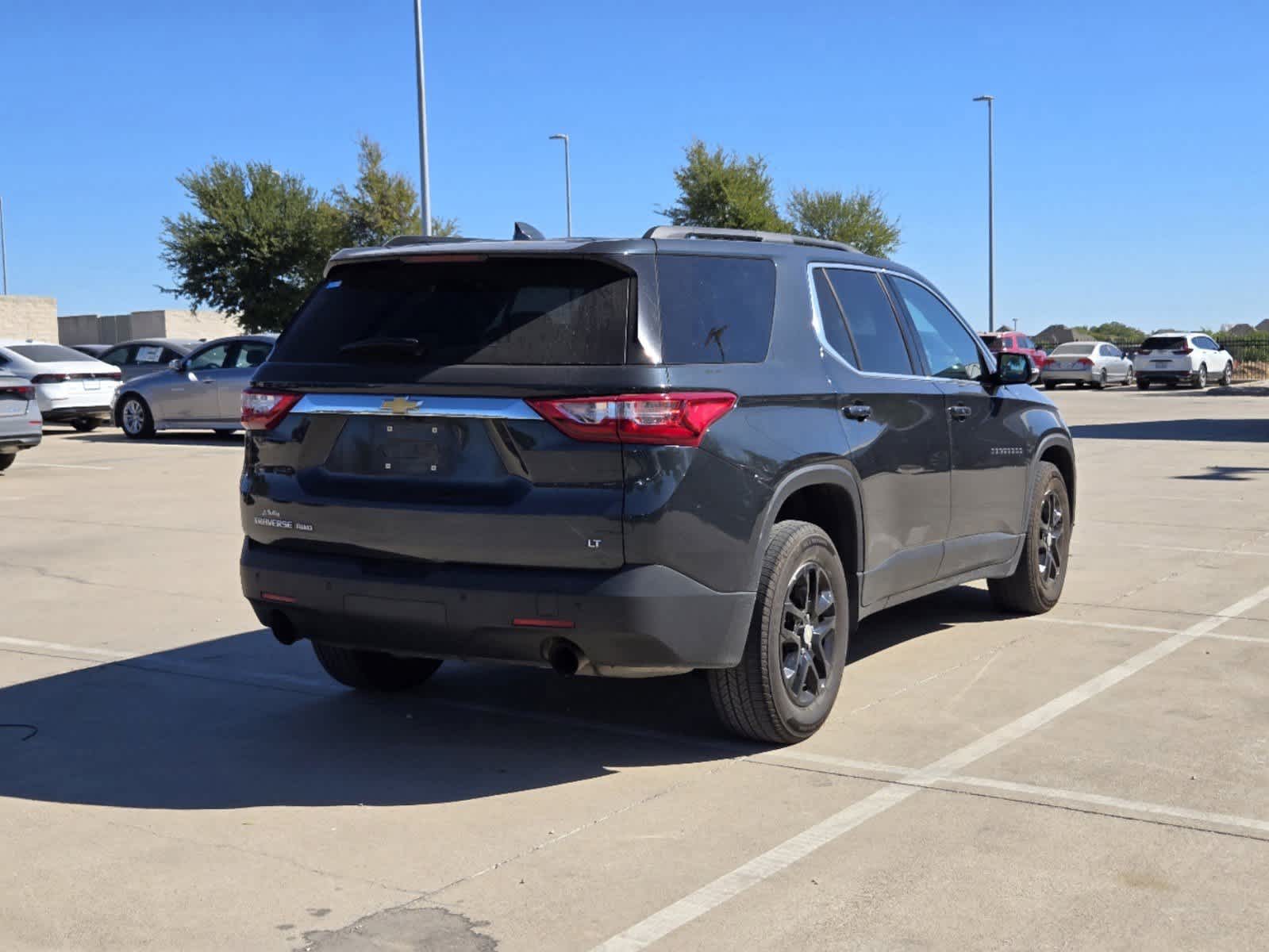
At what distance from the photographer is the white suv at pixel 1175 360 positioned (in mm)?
44938

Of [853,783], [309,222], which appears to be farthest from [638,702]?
[309,222]

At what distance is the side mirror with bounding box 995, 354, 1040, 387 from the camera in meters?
7.65

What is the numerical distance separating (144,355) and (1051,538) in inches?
936

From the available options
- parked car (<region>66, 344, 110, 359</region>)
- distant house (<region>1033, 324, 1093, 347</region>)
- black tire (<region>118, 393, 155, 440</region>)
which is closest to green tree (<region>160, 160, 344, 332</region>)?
parked car (<region>66, 344, 110, 359</region>)

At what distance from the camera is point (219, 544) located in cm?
1141

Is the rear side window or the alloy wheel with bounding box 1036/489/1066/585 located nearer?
the rear side window

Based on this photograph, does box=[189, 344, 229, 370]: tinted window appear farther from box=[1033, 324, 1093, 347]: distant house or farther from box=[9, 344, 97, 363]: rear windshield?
box=[1033, 324, 1093, 347]: distant house

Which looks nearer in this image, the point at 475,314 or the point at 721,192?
the point at 475,314

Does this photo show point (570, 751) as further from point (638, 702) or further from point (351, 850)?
point (351, 850)

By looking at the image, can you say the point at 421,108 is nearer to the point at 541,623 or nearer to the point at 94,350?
the point at 94,350

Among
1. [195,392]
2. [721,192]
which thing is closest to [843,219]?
[721,192]

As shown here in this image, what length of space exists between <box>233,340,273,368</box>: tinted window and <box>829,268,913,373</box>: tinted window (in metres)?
17.7

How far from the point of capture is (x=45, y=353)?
25.4m

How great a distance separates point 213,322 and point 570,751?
66.0 meters
